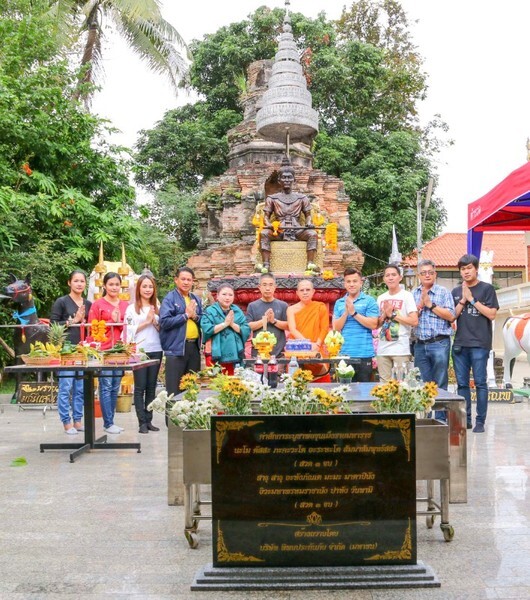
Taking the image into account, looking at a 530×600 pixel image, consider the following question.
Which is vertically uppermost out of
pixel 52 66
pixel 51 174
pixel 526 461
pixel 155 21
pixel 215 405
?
pixel 155 21

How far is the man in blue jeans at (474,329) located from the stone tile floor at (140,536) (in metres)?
1.24

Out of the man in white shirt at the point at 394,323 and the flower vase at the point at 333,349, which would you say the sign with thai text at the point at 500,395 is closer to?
the man in white shirt at the point at 394,323

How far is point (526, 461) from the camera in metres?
6.69

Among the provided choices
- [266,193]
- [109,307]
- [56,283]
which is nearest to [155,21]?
[266,193]

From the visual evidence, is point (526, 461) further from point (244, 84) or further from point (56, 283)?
point (244, 84)

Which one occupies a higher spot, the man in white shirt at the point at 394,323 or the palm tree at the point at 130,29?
the palm tree at the point at 130,29

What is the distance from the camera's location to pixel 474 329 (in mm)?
8336

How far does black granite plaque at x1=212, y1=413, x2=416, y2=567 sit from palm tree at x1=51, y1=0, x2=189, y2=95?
2150 cm

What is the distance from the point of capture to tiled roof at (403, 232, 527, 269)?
140ft

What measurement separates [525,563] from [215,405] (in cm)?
182

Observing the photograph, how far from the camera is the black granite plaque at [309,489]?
3.42 m

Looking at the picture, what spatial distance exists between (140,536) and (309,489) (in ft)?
4.69

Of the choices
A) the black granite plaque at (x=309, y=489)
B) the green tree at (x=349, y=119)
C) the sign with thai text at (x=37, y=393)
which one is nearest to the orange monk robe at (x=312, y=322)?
the black granite plaque at (x=309, y=489)

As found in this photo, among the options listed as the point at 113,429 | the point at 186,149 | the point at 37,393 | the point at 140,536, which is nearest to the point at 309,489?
the point at 140,536
